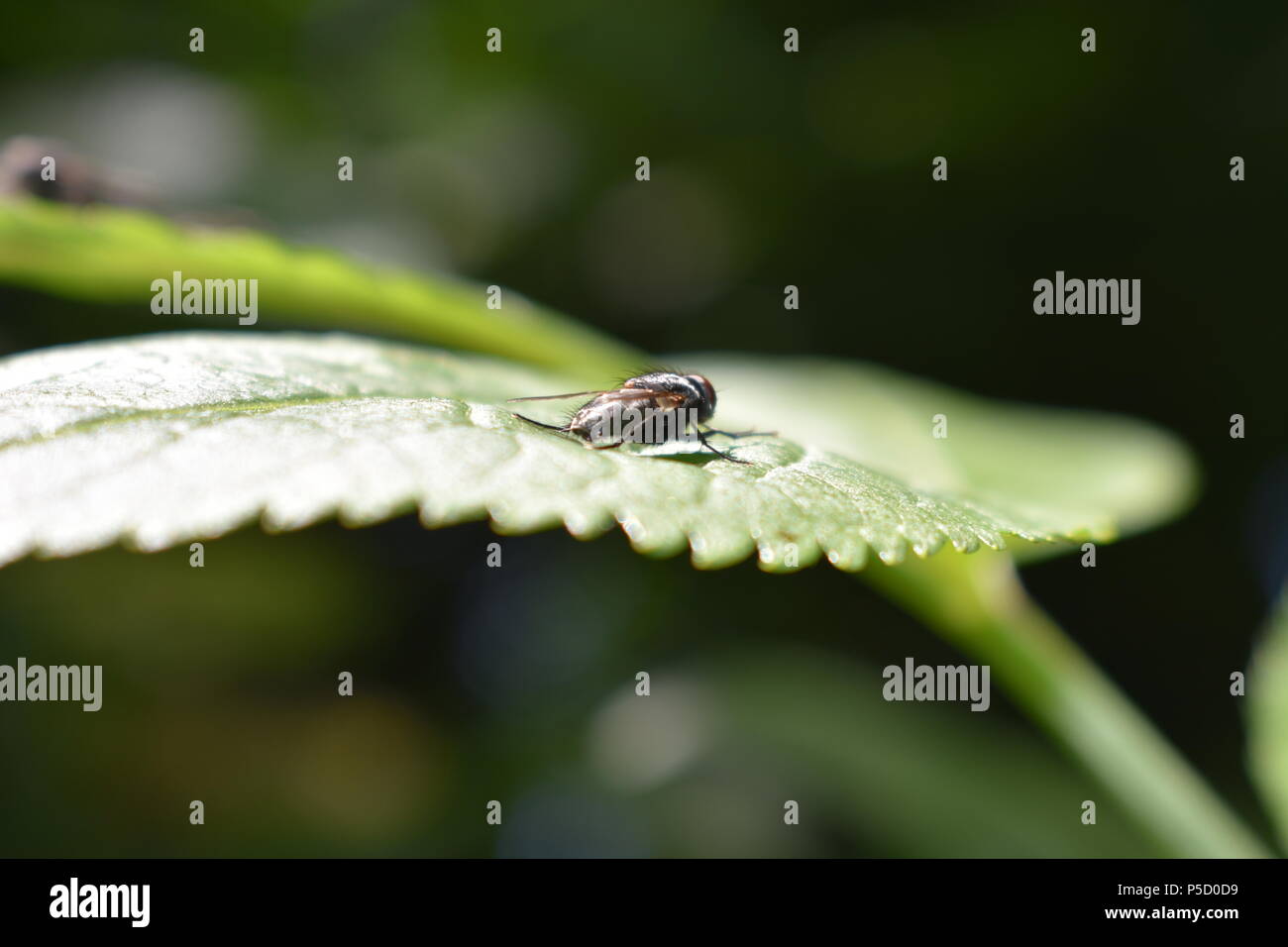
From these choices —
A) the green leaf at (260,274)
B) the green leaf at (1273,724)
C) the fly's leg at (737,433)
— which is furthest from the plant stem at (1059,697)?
the green leaf at (260,274)

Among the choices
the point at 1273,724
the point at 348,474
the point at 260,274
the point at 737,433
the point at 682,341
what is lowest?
the point at 1273,724

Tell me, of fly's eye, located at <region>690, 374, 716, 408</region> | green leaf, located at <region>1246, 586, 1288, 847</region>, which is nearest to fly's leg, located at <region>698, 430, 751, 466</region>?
fly's eye, located at <region>690, 374, 716, 408</region>

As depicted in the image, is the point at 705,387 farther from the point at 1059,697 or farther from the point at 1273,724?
the point at 1273,724

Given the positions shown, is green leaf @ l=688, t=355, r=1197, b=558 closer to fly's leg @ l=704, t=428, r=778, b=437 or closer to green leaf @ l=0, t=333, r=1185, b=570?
fly's leg @ l=704, t=428, r=778, b=437

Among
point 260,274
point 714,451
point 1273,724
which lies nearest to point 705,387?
point 714,451

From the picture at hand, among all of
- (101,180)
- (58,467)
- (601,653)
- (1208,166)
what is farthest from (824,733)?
(58,467)

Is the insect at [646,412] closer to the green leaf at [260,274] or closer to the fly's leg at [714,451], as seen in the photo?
the fly's leg at [714,451]

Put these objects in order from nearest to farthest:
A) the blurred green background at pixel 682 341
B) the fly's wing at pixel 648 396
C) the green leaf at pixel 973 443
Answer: the fly's wing at pixel 648 396 → the green leaf at pixel 973 443 → the blurred green background at pixel 682 341

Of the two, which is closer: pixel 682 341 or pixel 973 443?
pixel 973 443
